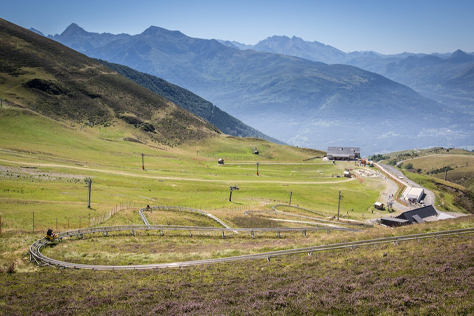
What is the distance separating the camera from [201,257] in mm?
37250

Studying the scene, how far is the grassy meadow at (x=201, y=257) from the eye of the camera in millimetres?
23250

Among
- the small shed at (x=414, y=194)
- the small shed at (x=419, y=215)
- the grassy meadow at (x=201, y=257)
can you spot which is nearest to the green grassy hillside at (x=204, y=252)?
the grassy meadow at (x=201, y=257)

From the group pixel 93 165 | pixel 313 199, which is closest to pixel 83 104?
pixel 93 165

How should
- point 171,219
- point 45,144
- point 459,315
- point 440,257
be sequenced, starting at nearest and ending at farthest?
point 459,315
point 440,257
point 171,219
point 45,144

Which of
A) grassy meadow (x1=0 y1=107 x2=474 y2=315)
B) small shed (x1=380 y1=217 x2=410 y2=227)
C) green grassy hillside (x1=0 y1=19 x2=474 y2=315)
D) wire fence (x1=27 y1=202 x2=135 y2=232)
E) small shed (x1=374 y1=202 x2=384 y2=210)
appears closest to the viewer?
grassy meadow (x1=0 y1=107 x2=474 y2=315)

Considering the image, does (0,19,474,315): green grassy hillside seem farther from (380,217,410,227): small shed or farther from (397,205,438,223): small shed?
(397,205,438,223): small shed

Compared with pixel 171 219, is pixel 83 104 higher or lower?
higher

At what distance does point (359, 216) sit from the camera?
81500 millimetres

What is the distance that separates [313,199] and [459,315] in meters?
78.6

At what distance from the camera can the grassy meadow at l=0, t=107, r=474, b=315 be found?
76.3 feet

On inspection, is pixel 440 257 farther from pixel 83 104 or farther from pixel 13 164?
pixel 83 104

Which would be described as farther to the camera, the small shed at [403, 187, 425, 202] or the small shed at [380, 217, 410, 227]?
the small shed at [403, 187, 425, 202]

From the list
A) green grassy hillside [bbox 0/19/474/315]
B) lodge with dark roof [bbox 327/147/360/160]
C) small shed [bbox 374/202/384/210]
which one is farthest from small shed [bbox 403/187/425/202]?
lodge with dark roof [bbox 327/147/360/160]

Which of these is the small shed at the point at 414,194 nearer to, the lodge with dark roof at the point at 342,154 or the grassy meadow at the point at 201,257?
the grassy meadow at the point at 201,257
